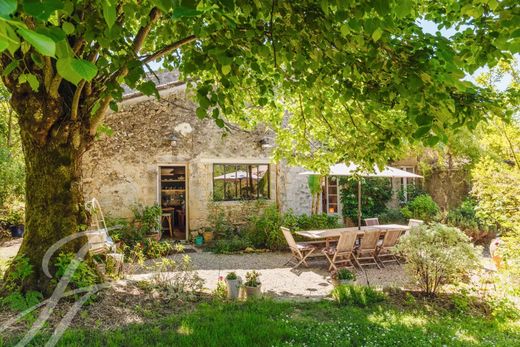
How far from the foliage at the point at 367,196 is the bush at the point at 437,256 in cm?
692

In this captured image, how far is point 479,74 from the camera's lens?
7918mm

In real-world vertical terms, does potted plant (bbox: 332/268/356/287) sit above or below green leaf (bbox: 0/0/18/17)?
below

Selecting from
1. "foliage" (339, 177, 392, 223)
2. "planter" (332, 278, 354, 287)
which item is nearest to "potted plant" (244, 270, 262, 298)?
"planter" (332, 278, 354, 287)

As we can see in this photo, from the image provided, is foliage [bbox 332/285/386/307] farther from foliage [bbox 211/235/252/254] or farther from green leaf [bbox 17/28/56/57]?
green leaf [bbox 17/28/56/57]

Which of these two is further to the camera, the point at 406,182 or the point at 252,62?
the point at 406,182

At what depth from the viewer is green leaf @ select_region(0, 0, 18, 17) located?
799 mm

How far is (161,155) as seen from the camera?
1115 centimetres

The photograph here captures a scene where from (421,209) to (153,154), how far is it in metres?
10.3

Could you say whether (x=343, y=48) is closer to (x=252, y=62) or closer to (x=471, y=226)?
(x=252, y=62)

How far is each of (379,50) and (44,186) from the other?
14.8 ft

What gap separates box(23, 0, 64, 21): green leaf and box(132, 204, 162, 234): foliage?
31.7ft

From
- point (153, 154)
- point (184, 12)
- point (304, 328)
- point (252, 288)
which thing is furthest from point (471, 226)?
point (184, 12)

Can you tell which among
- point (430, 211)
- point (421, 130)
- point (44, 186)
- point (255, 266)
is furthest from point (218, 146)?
point (421, 130)

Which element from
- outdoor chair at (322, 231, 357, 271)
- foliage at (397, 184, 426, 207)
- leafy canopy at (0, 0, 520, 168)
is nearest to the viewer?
leafy canopy at (0, 0, 520, 168)
